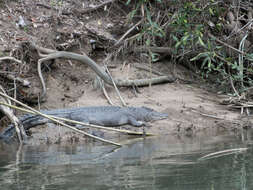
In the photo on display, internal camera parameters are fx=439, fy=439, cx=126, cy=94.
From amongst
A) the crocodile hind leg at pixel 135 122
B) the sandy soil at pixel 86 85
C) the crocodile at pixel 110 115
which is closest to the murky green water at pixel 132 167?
the sandy soil at pixel 86 85

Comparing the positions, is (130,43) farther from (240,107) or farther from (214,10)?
(240,107)

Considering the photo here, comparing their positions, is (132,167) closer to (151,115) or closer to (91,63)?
(151,115)

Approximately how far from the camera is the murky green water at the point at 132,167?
371cm

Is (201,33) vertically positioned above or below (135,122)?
above

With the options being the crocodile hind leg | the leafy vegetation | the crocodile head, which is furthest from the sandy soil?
the leafy vegetation

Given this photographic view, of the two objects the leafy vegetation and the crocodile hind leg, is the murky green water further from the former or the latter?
the leafy vegetation

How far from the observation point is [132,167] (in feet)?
14.6

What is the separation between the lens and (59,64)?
939 centimetres

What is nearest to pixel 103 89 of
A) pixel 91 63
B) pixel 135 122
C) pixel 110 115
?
pixel 91 63

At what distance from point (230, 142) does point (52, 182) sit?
2.93 metres

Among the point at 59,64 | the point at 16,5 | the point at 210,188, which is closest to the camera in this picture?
the point at 210,188

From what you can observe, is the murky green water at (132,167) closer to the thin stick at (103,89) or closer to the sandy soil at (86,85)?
the sandy soil at (86,85)

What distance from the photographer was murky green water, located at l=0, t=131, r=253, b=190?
3.71m

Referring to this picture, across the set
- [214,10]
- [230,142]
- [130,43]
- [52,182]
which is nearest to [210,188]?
[52,182]
